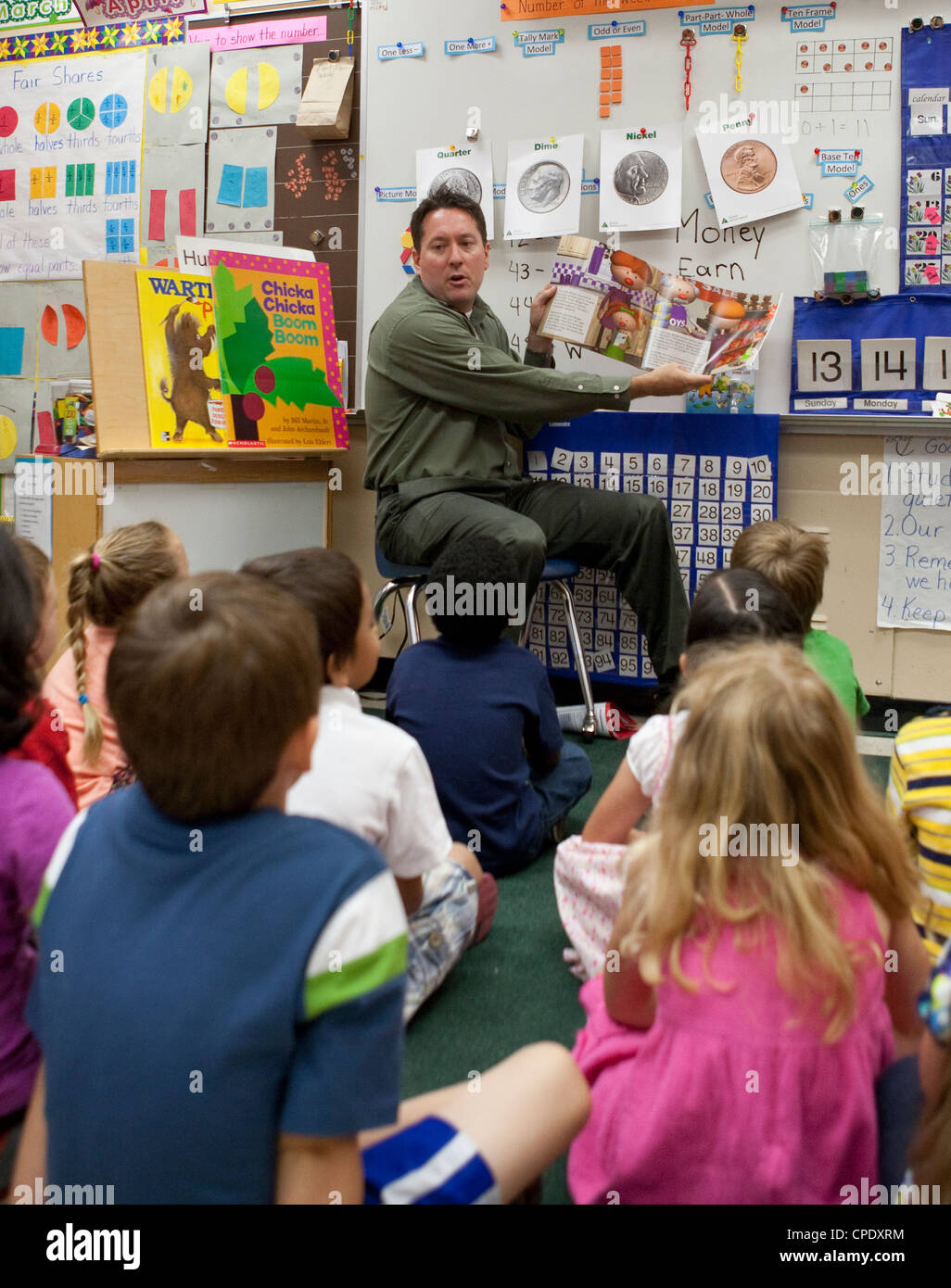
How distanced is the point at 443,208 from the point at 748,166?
0.86 meters

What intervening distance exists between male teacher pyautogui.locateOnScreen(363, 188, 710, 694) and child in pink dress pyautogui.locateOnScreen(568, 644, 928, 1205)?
6.24 feet

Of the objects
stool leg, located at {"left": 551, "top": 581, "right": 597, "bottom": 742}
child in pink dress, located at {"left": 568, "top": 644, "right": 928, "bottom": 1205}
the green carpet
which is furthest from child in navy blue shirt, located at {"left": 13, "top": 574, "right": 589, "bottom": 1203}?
stool leg, located at {"left": 551, "top": 581, "right": 597, "bottom": 742}

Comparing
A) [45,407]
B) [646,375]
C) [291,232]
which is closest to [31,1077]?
[646,375]

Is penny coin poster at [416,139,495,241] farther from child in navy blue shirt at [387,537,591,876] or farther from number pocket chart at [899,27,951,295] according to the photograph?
child in navy blue shirt at [387,537,591,876]

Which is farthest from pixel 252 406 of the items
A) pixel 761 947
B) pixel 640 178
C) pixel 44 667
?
pixel 761 947

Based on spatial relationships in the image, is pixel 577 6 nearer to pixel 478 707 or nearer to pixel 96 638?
pixel 478 707

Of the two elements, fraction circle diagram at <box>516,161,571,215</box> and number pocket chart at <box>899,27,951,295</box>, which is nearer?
number pocket chart at <box>899,27,951,295</box>

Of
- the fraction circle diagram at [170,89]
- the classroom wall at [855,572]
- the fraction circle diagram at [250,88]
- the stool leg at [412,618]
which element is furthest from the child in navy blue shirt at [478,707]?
the fraction circle diagram at [170,89]

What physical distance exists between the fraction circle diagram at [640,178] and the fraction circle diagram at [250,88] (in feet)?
3.99

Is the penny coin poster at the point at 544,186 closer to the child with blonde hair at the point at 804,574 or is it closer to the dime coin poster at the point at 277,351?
the dime coin poster at the point at 277,351

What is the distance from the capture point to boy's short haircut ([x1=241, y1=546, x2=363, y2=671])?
5.06ft

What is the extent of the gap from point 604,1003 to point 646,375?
6.85 ft

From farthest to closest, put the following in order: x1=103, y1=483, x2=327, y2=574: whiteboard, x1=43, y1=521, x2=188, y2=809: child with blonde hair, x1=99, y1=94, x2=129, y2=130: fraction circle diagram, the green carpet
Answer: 1. x1=99, y1=94, x2=129, y2=130: fraction circle diagram
2. x1=103, y1=483, x2=327, y2=574: whiteboard
3. x1=43, y1=521, x2=188, y2=809: child with blonde hair
4. the green carpet

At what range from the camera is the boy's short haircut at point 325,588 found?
154 cm
